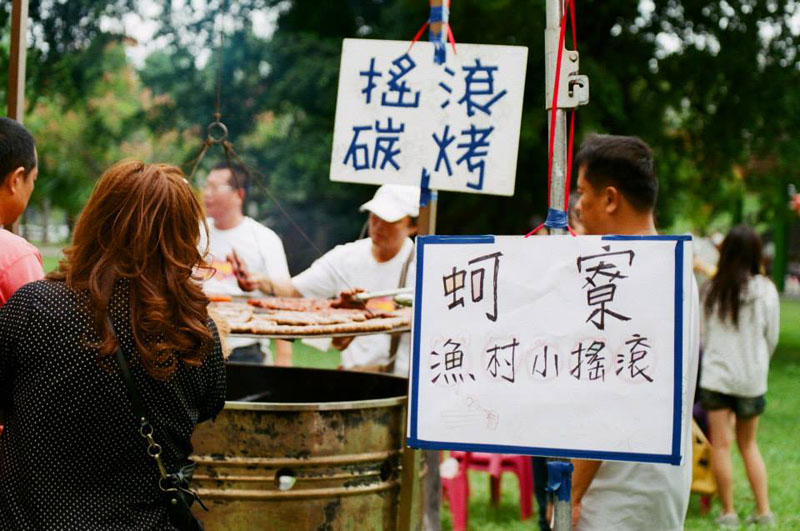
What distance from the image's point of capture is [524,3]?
44.0 feet

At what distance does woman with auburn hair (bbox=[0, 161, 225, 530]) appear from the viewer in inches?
82.1

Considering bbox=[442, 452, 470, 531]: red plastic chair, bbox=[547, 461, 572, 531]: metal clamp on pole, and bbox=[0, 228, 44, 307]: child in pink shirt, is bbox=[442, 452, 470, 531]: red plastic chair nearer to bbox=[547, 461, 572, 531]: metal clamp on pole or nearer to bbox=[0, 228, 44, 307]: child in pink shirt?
bbox=[547, 461, 572, 531]: metal clamp on pole

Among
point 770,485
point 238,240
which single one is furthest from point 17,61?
point 770,485

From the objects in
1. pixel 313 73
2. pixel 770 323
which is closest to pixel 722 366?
pixel 770 323

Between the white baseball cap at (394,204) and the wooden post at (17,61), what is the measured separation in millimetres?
1626

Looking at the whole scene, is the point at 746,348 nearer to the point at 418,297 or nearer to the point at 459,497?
the point at 459,497

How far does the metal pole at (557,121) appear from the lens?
2.52 metres

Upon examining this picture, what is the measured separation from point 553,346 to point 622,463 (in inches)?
18.5

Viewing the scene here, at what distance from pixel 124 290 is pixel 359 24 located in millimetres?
14842

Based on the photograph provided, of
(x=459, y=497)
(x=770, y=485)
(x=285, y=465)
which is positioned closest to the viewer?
(x=285, y=465)

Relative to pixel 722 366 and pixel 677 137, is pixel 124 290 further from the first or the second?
pixel 677 137

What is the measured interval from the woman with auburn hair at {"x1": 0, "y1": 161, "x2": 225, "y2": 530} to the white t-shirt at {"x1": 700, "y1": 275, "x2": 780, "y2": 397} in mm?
4145

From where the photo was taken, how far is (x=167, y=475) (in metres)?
2.20

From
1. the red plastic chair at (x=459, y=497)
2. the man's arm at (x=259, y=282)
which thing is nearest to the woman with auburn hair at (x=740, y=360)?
the red plastic chair at (x=459, y=497)
